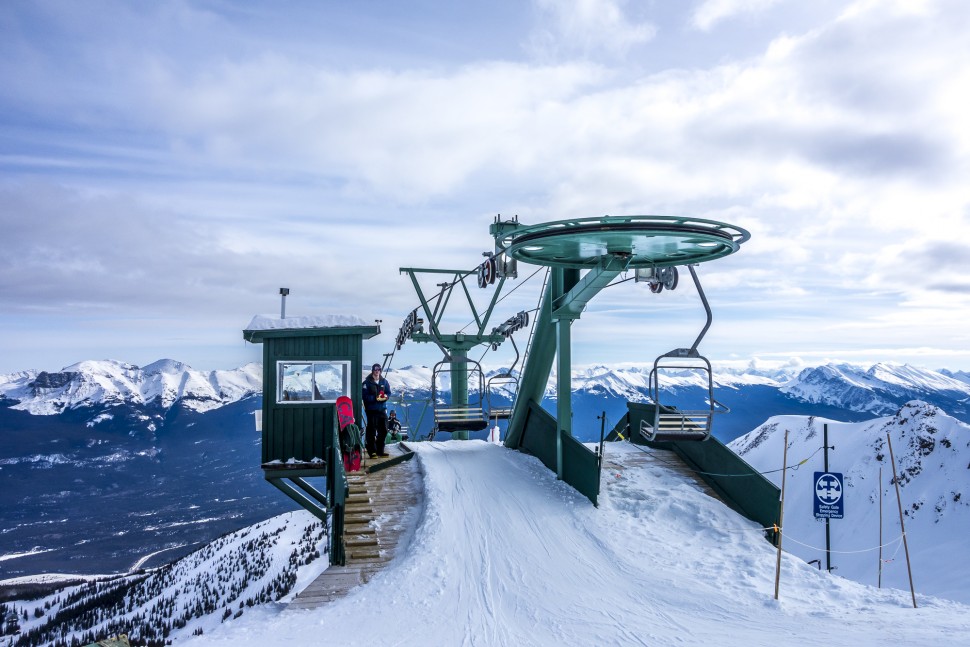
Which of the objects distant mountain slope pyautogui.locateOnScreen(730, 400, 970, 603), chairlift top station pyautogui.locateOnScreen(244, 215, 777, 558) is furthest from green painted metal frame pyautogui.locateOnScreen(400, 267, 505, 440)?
distant mountain slope pyautogui.locateOnScreen(730, 400, 970, 603)

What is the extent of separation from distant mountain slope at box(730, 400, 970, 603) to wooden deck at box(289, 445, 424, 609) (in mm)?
32663

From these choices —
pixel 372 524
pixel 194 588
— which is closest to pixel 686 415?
pixel 372 524

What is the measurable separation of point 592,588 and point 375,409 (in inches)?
282

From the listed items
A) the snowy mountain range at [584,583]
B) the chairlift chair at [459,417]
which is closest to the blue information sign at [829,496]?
the snowy mountain range at [584,583]

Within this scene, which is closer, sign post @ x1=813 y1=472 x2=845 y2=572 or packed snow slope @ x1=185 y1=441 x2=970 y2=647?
packed snow slope @ x1=185 y1=441 x2=970 y2=647

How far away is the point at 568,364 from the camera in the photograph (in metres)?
14.1

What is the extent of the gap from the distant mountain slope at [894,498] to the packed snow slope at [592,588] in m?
31.7

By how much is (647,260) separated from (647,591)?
5.88 m

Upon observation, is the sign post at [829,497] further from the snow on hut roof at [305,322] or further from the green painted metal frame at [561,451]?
the snow on hut roof at [305,322]

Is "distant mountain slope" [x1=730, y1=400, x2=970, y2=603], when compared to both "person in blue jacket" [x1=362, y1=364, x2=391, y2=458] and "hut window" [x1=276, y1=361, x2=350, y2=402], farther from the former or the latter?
"person in blue jacket" [x1=362, y1=364, x2=391, y2=458]

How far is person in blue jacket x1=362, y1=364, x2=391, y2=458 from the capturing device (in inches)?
590

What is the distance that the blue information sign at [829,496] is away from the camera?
13.3 metres

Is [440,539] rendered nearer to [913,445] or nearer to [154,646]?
[154,646]

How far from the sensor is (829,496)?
13305 millimetres
